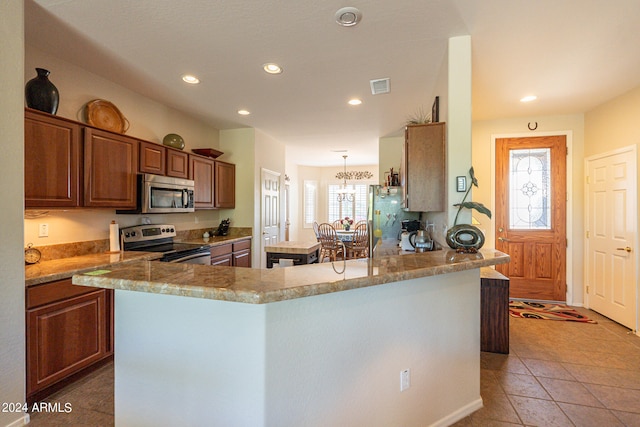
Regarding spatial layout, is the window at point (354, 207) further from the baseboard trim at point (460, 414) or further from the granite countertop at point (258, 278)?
the granite countertop at point (258, 278)

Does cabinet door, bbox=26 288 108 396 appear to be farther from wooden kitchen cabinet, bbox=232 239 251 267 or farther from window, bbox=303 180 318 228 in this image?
window, bbox=303 180 318 228

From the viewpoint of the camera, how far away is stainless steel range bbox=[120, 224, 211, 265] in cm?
312

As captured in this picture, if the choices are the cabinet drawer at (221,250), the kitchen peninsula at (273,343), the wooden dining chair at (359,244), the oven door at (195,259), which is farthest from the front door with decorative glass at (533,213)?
the oven door at (195,259)

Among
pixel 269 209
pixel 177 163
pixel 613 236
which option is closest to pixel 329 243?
pixel 269 209

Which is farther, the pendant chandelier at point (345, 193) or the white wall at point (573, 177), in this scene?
the pendant chandelier at point (345, 193)

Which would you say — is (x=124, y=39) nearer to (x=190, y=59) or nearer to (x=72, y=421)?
(x=190, y=59)

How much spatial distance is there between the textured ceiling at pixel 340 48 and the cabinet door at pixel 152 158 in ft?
2.15

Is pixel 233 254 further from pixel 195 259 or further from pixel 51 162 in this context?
pixel 51 162

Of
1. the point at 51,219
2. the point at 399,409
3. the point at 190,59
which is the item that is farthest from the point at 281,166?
the point at 399,409

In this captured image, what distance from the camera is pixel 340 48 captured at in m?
2.39

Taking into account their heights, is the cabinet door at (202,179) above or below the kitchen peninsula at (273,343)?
above

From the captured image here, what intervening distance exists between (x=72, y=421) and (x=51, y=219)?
162 centimetres

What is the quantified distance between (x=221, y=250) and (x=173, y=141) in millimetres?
1551

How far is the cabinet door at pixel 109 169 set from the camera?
254 cm
